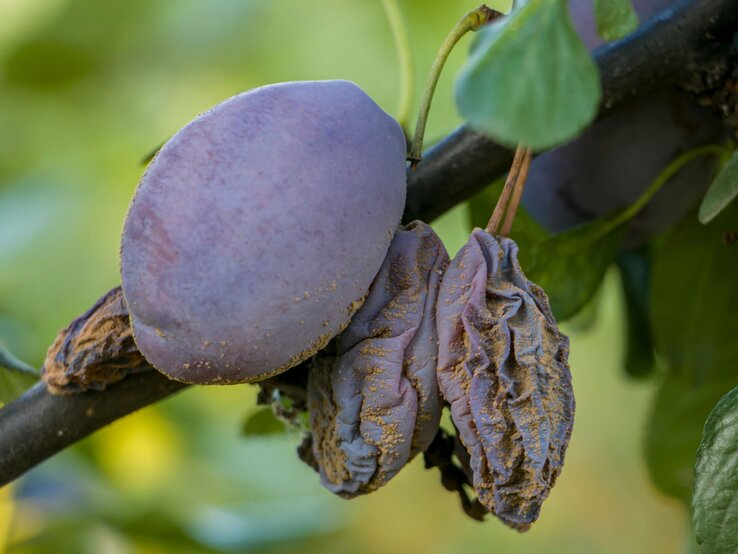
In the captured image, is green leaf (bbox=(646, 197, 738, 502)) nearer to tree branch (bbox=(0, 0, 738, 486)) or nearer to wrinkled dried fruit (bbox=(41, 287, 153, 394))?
tree branch (bbox=(0, 0, 738, 486))

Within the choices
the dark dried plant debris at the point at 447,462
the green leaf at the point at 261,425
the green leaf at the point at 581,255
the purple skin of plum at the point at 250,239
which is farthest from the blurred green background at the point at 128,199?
the purple skin of plum at the point at 250,239

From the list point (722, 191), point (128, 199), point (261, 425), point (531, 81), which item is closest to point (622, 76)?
point (722, 191)

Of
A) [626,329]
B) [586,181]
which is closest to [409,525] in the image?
[626,329]

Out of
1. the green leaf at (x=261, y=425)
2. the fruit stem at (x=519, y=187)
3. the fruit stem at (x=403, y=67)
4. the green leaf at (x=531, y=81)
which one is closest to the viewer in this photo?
the green leaf at (x=531, y=81)

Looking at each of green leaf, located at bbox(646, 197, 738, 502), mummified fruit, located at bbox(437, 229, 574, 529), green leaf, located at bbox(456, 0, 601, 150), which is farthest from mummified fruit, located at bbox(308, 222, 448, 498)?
green leaf, located at bbox(646, 197, 738, 502)

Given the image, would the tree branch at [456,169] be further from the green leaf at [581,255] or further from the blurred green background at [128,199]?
the blurred green background at [128,199]

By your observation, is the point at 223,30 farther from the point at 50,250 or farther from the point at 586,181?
the point at 586,181
